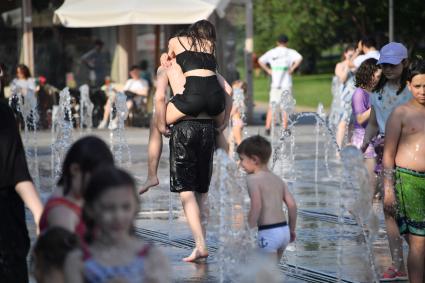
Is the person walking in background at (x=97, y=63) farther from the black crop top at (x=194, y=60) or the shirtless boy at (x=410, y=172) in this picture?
the shirtless boy at (x=410, y=172)

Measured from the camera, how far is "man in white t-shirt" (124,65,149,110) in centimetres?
2423

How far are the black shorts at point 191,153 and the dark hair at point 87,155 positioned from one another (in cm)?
417

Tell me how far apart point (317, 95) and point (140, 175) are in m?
27.5

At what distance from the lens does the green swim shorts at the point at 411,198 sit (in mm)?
7102

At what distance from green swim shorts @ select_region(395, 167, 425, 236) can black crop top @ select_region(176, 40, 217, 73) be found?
6.81 ft

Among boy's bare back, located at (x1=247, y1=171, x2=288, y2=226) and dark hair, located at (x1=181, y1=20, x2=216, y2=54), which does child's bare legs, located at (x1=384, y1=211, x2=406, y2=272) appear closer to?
boy's bare back, located at (x1=247, y1=171, x2=288, y2=226)

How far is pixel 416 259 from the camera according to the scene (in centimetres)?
713

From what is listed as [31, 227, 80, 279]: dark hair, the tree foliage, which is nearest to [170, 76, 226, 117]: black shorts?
[31, 227, 80, 279]: dark hair

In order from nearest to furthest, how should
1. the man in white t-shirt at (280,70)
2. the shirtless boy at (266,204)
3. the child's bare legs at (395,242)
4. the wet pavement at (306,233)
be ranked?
the shirtless boy at (266,204) < the child's bare legs at (395,242) < the wet pavement at (306,233) < the man in white t-shirt at (280,70)

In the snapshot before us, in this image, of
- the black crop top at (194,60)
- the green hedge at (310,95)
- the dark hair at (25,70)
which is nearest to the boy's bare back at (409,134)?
the black crop top at (194,60)

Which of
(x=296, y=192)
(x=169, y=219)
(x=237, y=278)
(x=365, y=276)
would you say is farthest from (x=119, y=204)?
(x=296, y=192)

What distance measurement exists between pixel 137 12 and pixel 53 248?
19043 mm

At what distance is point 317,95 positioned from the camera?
138 ft

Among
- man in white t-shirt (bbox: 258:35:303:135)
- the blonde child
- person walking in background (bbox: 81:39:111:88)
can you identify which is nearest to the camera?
the blonde child
